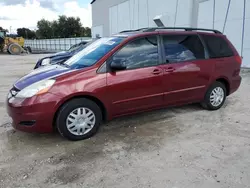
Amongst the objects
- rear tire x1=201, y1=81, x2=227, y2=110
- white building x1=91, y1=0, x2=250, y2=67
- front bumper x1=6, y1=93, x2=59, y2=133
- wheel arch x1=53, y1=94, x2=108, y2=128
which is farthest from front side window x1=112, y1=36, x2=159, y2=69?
white building x1=91, y1=0, x2=250, y2=67

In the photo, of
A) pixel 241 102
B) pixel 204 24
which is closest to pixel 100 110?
pixel 241 102

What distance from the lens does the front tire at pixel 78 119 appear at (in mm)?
3510

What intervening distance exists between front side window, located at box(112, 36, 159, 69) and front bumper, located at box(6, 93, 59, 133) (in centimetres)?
121

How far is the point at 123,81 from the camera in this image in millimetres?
3828

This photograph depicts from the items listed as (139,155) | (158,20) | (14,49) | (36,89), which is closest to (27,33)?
(14,49)

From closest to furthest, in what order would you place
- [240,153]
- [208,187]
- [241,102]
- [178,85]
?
[208,187], [240,153], [178,85], [241,102]

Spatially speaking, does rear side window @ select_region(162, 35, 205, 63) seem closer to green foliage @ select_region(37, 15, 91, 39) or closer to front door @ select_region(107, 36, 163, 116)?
front door @ select_region(107, 36, 163, 116)

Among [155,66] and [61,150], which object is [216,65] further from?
[61,150]

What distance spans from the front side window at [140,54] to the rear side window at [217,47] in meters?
1.29

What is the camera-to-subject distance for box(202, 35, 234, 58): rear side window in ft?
15.8

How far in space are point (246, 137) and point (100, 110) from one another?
233cm

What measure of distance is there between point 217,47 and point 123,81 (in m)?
2.35

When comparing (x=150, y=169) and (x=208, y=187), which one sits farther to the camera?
(x=150, y=169)

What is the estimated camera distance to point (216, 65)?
4824 millimetres
